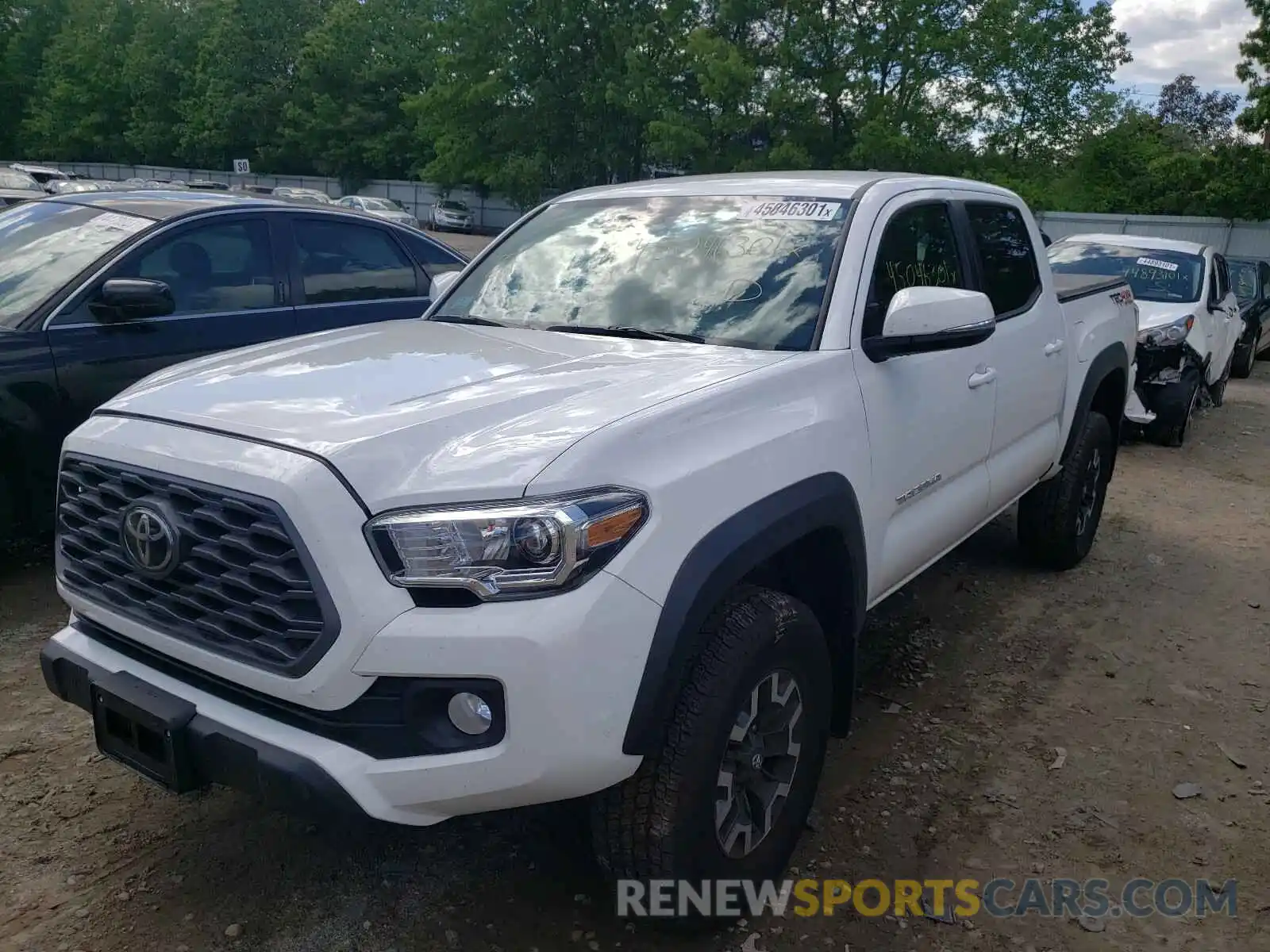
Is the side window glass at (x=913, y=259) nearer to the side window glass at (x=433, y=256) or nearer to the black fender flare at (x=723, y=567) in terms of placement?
the black fender flare at (x=723, y=567)

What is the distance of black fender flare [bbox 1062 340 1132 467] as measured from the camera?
4.90 meters

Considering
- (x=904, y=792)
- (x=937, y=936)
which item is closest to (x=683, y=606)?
(x=937, y=936)

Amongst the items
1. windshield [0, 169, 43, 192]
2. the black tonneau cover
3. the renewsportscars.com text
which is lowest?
the renewsportscars.com text

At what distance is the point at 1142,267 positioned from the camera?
1003cm

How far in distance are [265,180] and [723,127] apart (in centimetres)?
3319

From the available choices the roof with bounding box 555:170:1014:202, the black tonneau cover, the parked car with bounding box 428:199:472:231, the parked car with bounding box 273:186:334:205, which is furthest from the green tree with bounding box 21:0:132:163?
the roof with bounding box 555:170:1014:202

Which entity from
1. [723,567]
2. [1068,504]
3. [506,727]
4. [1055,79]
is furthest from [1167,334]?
[1055,79]

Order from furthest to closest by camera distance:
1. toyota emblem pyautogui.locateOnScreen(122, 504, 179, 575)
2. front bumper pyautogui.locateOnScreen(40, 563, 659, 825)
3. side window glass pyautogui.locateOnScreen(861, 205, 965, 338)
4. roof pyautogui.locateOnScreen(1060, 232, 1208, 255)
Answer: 1. roof pyautogui.locateOnScreen(1060, 232, 1208, 255)
2. side window glass pyautogui.locateOnScreen(861, 205, 965, 338)
3. toyota emblem pyautogui.locateOnScreen(122, 504, 179, 575)
4. front bumper pyautogui.locateOnScreen(40, 563, 659, 825)

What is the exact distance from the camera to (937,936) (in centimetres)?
267

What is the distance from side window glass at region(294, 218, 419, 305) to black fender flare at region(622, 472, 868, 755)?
3.76m

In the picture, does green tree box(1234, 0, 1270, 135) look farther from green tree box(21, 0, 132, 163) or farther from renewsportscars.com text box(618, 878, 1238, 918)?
green tree box(21, 0, 132, 163)

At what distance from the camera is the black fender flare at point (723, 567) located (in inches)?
83.6

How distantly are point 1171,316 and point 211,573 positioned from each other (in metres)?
9.00

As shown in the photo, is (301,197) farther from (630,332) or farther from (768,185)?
(630,332)
